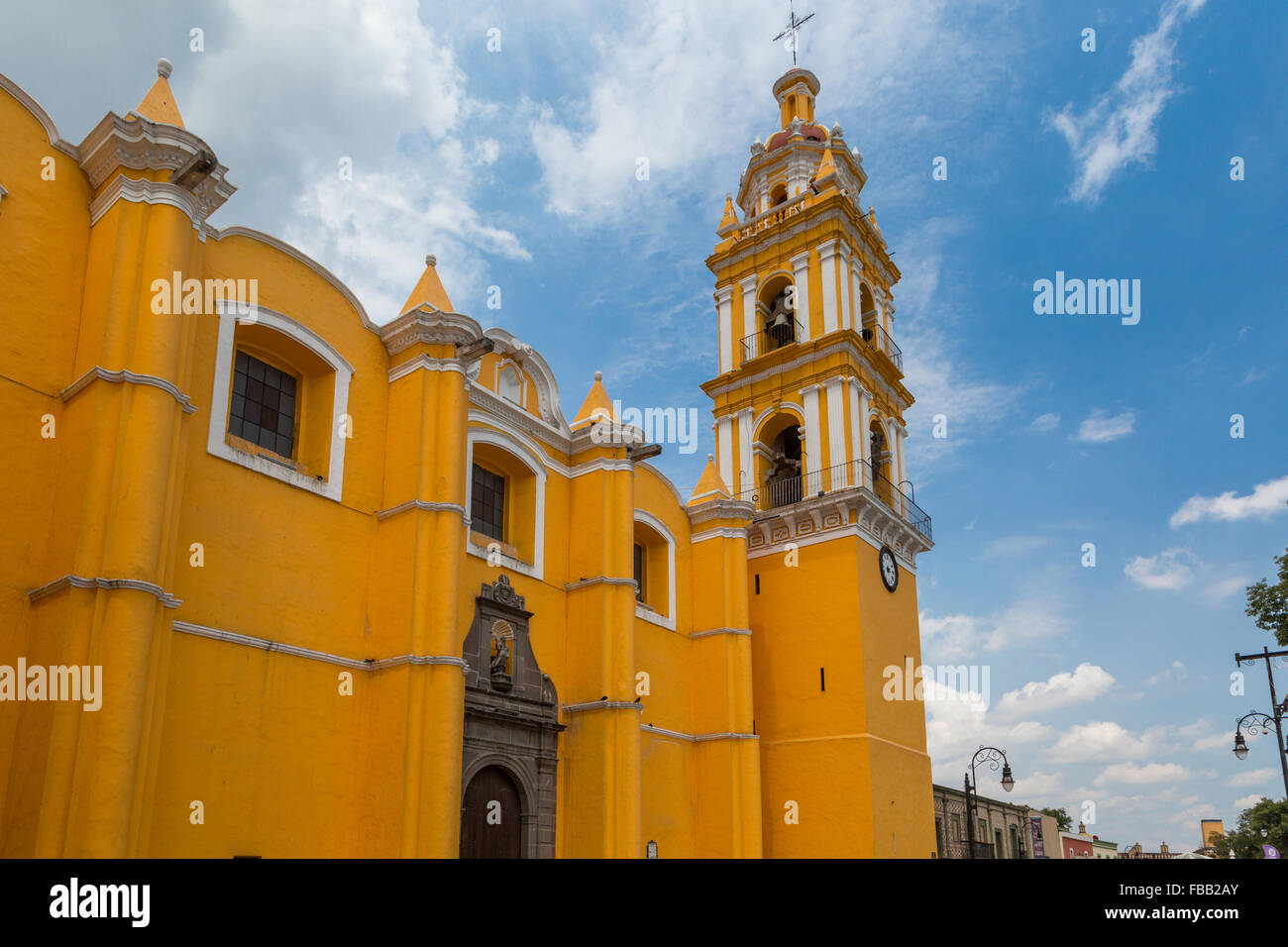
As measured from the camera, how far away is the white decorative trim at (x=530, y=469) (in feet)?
55.0

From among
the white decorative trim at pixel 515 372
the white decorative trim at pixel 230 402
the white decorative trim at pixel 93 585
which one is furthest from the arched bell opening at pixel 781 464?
the white decorative trim at pixel 93 585

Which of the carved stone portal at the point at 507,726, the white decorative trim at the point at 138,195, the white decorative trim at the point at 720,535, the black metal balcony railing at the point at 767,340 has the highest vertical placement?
the black metal balcony railing at the point at 767,340

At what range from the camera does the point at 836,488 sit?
23297 mm

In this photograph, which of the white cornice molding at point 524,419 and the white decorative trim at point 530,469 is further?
the white cornice molding at point 524,419

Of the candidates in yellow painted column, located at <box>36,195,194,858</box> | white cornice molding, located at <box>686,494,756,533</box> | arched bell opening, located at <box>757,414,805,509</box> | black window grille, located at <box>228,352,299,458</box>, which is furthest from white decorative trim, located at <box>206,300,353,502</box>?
arched bell opening, located at <box>757,414,805,509</box>

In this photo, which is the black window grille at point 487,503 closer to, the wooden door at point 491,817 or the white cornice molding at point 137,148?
the wooden door at point 491,817

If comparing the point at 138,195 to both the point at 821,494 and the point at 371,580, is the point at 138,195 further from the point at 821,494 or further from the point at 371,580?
the point at 821,494

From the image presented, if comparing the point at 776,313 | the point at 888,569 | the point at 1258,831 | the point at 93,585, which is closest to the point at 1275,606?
the point at 888,569

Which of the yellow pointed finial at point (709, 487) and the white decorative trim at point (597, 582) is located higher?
the yellow pointed finial at point (709, 487)

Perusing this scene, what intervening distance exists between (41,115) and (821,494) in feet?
54.5

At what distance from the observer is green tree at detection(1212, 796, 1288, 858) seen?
3457 centimetres

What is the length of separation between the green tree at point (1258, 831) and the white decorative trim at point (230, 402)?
90.4ft
